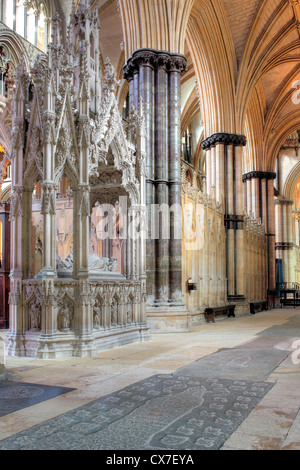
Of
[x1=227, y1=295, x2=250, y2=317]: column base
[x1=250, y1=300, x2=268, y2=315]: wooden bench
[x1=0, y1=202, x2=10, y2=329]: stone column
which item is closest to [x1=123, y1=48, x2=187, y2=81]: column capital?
[x1=0, y1=202, x2=10, y2=329]: stone column

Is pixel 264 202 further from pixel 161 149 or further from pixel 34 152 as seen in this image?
pixel 34 152

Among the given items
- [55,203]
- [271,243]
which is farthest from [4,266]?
[271,243]

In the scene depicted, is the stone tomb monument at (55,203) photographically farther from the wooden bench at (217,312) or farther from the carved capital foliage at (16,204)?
the wooden bench at (217,312)

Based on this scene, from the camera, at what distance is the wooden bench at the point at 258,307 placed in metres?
19.7

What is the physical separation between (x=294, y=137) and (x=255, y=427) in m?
36.5

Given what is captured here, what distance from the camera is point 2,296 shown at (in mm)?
12398

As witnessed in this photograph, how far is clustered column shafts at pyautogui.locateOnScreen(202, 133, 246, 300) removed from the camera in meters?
18.4

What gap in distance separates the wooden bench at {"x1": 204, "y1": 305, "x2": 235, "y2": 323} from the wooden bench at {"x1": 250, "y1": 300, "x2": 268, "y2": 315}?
250cm

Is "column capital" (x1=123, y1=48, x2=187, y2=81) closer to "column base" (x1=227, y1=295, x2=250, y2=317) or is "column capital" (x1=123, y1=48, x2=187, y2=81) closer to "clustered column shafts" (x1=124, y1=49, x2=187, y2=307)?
"clustered column shafts" (x1=124, y1=49, x2=187, y2=307)

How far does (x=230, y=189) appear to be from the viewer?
18.9m

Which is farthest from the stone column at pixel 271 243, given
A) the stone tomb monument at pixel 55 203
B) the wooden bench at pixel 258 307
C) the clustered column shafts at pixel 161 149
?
the stone tomb monument at pixel 55 203

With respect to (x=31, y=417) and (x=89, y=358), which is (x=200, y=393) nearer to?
(x=31, y=417)
